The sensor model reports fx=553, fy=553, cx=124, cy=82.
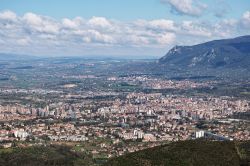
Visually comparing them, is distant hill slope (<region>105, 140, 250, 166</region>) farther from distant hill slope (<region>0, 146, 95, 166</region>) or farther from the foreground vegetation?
distant hill slope (<region>0, 146, 95, 166</region>)

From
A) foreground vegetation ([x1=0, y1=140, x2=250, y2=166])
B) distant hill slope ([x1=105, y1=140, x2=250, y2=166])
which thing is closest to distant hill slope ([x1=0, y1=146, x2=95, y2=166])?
foreground vegetation ([x1=0, y1=140, x2=250, y2=166])

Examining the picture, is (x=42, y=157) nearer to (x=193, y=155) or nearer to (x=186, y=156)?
(x=186, y=156)

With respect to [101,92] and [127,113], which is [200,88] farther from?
[127,113]

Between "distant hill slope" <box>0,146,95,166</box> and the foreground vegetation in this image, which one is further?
"distant hill slope" <box>0,146,95,166</box>

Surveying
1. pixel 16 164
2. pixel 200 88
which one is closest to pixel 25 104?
pixel 200 88

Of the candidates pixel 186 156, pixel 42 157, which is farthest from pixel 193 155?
pixel 42 157

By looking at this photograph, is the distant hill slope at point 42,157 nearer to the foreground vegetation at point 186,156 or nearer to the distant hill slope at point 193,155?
the foreground vegetation at point 186,156

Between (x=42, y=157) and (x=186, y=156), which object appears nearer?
(x=186, y=156)

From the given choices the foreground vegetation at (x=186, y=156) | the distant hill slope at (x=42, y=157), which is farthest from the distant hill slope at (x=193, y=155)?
the distant hill slope at (x=42, y=157)

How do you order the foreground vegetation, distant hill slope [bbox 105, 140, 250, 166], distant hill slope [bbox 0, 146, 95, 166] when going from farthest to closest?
distant hill slope [bbox 0, 146, 95, 166] → the foreground vegetation → distant hill slope [bbox 105, 140, 250, 166]
